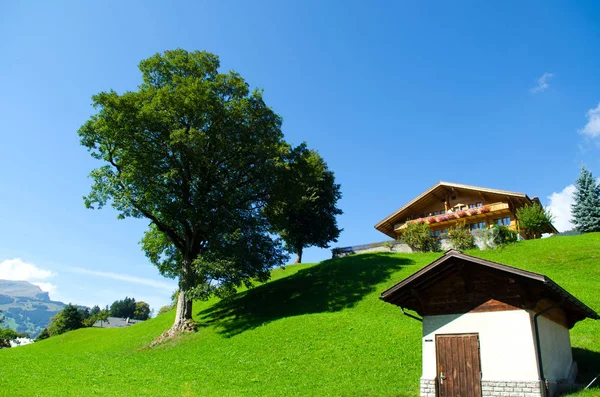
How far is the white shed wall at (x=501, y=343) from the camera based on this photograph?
12086 millimetres

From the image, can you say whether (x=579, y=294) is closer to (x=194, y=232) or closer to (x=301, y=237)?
(x=194, y=232)

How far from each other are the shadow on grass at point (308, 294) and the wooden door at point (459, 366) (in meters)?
15.3

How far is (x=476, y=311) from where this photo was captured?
13.3 meters

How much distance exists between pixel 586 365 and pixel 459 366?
279 inches

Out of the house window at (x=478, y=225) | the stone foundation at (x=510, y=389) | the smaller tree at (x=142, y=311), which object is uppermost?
the house window at (x=478, y=225)

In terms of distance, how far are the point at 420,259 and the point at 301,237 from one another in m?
23.0

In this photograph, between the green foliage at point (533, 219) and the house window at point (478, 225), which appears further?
the house window at point (478, 225)

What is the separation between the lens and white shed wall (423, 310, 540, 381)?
12086 mm

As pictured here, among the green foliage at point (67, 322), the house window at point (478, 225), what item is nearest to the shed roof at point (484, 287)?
the house window at point (478, 225)

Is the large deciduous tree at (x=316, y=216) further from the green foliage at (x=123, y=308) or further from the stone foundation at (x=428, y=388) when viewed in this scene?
the green foliage at (x=123, y=308)

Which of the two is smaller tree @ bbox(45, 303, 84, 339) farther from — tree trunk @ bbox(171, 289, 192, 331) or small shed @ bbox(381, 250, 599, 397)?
small shed @ bbox(381, 250, 599, 397)

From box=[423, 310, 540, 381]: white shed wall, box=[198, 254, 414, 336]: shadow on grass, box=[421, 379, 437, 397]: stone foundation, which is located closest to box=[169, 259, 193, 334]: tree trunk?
box=[198, 254, 414, 336]: shadow on grass

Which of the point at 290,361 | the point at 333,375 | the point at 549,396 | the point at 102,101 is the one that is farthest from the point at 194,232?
the point at 549,396

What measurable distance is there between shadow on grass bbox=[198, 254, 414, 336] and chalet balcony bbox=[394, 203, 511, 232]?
11.4m
